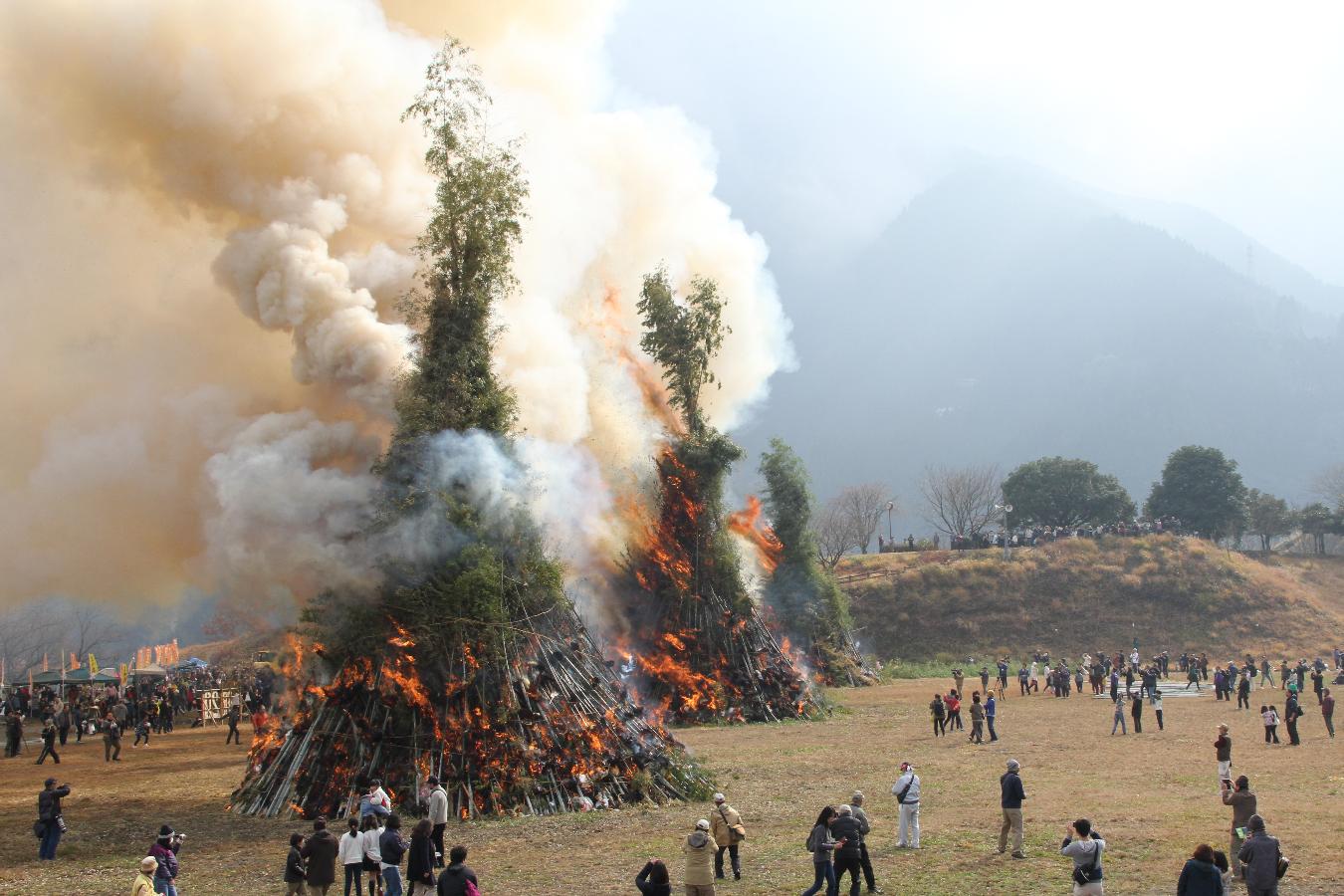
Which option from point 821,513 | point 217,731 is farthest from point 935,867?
point 821,513

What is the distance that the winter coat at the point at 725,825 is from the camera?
1508 centimetres

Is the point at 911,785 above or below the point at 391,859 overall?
below

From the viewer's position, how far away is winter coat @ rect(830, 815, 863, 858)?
1343cm

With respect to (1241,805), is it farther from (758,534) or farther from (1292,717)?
(758,534)

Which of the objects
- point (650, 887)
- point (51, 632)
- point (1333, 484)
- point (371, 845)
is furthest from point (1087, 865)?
point (1333, 484)

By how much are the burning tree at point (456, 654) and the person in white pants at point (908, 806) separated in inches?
237

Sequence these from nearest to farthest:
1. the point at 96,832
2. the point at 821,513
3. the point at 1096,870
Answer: the point at 1096,870
the point at 96,832
the point at 821,513

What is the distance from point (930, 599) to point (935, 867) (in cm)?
6030

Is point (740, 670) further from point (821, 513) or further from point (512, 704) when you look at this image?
point (821, 513)

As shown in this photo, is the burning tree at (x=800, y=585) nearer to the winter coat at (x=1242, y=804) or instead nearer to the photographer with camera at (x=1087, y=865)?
the winter coat at (x=1242, y=804)

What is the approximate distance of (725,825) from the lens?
49.6 feet

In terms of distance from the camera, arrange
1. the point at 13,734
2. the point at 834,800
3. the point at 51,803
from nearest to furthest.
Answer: the point at 51,803, the point at 834,800, the point at 13,734

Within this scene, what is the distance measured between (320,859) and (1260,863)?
10.8m

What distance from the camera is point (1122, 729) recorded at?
3225cm
